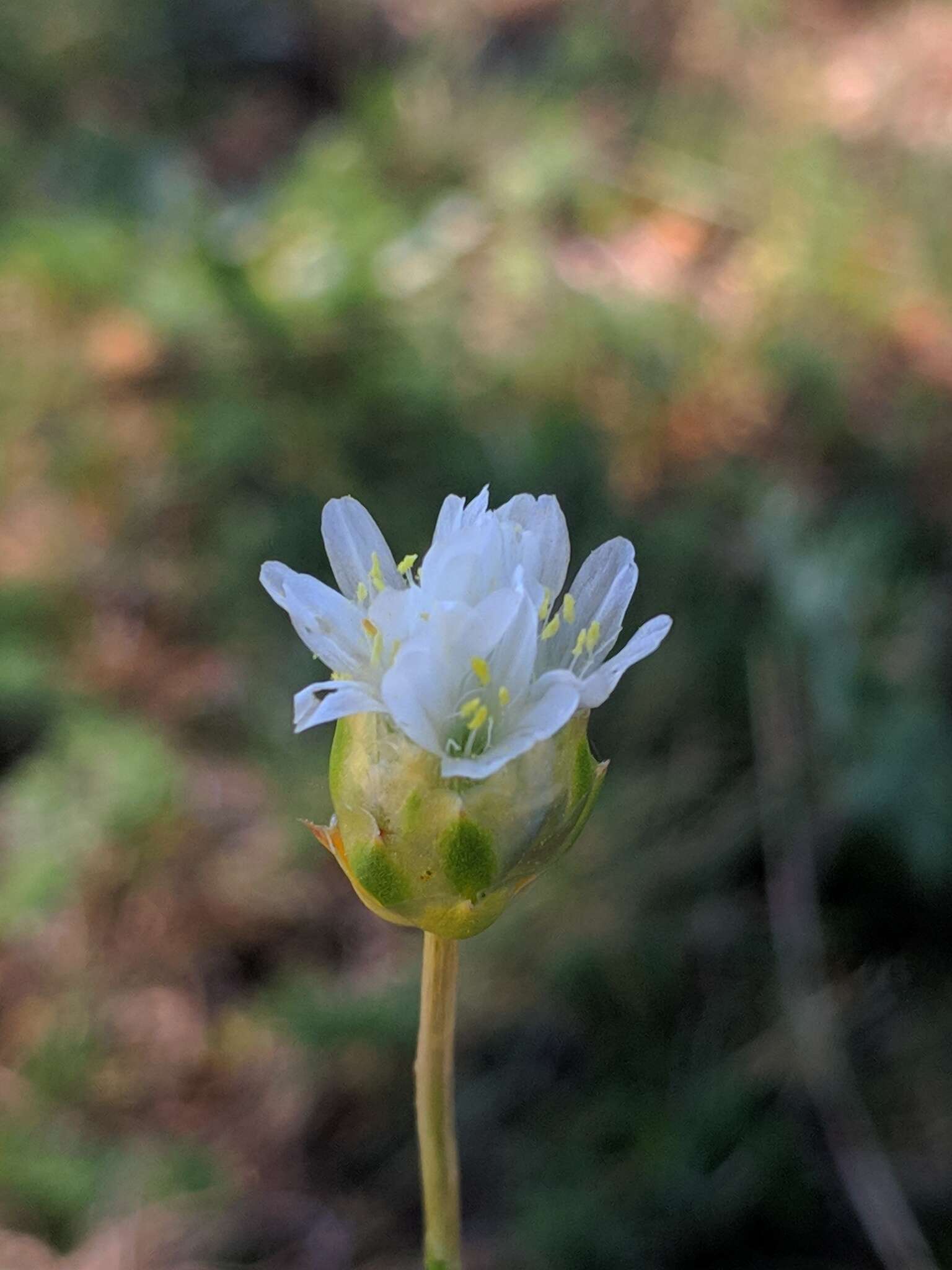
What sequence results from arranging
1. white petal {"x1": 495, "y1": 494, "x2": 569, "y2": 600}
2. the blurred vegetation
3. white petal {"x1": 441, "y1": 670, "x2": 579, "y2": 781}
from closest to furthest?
white petal {"x1": 441, "y1": 670, "x2": 579, "y2": 781}
white petal {"x1": 495, "y1": 494, "x2": 569, "y2": 600}
the blurred vegetation

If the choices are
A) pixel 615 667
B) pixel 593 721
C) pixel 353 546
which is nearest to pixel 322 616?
pixel 353 546

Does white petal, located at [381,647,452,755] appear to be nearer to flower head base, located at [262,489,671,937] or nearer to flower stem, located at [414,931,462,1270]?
flower head base, located at [262,489,671,937]

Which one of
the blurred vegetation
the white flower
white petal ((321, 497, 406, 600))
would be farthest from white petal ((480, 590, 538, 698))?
the blurred vegetation

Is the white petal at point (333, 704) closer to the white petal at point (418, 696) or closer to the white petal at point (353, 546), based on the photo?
the white petal at point (418, 696)

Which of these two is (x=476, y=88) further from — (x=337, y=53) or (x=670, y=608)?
(x=670, y=608)

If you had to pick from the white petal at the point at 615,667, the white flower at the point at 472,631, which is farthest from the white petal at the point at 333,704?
the white petal at the point at 615,667

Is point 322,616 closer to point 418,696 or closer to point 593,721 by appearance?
point 418,696

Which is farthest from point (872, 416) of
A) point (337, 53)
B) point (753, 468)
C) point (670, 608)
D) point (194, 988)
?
point (337, 53)
